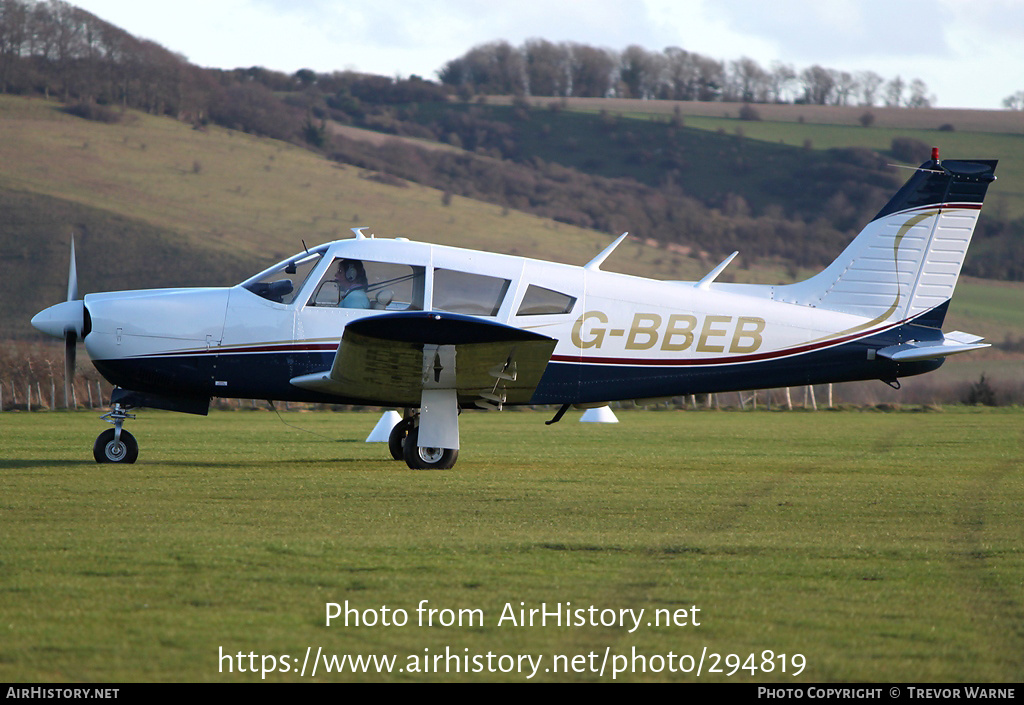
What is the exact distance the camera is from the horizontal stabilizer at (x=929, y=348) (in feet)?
38.1

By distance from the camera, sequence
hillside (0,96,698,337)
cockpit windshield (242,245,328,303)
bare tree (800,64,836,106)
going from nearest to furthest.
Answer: cockpit windshield (242,245,328,303)
hillside (0,96,698,337)
bare tree (800,64,836,106)

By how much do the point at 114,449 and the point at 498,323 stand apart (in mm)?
4162

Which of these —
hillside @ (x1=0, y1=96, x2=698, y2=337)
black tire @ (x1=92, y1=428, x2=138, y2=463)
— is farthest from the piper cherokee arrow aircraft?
hillside @ (x1=0, y1=96, x2=698, y2=337)

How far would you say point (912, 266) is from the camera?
39.7ft

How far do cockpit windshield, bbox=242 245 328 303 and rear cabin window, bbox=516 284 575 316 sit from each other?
2.14 meters

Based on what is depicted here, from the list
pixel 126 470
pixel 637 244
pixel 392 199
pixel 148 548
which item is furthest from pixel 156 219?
pixel 148 548

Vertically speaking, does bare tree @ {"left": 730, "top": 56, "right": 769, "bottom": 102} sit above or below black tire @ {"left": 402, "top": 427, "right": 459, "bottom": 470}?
above

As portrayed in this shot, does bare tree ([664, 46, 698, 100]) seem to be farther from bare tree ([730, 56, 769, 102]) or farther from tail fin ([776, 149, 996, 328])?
tail fin ([776, 149, 996, 328])

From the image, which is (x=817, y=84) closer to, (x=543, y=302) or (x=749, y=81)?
(x=749, y=81)

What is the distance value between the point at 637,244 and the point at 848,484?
5916 centimetres

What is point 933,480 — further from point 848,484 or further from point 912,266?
point 912,266

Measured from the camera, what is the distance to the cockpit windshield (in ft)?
36.5

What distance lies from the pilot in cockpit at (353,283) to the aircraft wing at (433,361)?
2.55 ft

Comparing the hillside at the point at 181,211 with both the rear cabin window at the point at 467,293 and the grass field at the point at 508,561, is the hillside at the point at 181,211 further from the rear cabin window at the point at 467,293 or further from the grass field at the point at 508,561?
the grass field at the point at 508,561
